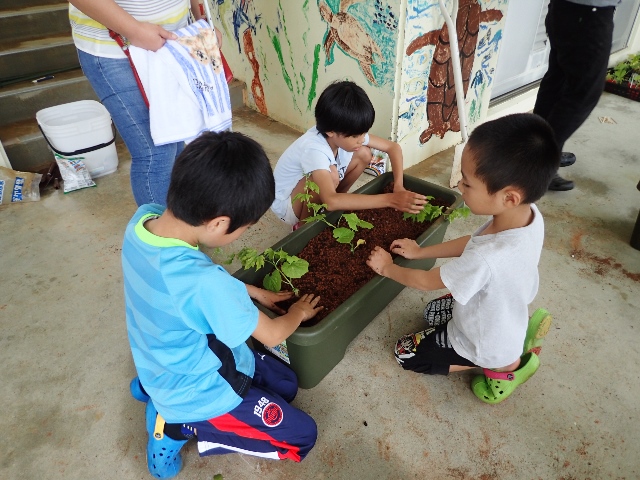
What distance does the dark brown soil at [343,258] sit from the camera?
150cm

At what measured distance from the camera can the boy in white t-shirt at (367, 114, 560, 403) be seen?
1.08m

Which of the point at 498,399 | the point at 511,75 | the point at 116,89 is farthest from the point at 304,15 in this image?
the point at 498,399

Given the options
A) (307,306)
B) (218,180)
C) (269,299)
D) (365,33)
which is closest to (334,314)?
(307,306)

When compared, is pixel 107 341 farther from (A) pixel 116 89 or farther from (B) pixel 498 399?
(B) pixel 498 399

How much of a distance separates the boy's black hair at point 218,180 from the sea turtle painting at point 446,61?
157cm

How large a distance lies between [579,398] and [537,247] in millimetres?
629

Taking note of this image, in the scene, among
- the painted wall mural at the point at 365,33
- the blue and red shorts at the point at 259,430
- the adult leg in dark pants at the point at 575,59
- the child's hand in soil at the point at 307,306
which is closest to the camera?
the blue and red shorts at the point at 259,430

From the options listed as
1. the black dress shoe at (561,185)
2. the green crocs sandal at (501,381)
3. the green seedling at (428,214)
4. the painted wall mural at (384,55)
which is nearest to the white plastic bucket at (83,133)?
the painted wall mural at (384,55)

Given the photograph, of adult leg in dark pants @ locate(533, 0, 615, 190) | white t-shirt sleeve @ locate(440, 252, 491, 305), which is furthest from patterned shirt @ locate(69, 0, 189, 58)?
adult leg in dark pants @ locate(533, 0, 615, 190)

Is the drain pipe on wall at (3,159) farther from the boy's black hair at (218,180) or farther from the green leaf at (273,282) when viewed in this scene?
the boy's black hair at (218,180)

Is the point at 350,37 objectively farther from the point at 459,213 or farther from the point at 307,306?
the point at 307,306

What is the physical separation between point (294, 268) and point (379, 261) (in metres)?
0.29

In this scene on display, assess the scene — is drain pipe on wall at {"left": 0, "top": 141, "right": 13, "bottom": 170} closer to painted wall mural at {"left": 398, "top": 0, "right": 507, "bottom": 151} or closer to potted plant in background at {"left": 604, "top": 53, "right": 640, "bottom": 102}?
painted wall mural at {"left": 398, "top": 0, "right": 507, "bottom": 151}

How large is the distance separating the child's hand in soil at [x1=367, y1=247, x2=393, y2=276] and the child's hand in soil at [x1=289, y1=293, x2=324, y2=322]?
22cm
